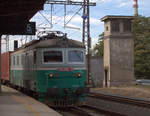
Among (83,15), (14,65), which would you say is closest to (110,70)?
(83,15)

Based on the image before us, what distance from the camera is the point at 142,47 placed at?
51.2m

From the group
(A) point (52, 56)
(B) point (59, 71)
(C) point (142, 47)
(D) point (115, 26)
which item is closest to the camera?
→ (B) point (59, 71)

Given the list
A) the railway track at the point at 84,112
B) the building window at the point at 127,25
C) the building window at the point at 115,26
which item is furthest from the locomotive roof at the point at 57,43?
the building window at the point at 127,25

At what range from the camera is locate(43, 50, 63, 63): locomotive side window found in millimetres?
14102

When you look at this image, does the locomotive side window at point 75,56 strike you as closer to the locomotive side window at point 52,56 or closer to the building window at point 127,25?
the locomotive side window at point 52,56

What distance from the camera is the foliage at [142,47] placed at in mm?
50781

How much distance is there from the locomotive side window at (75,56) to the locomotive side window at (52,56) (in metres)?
0.40

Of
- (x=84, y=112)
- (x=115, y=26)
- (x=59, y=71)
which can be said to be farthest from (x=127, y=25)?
(x=84, y=112)

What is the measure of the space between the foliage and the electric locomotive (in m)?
37.2

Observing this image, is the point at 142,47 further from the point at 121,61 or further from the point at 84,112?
the point at 84,112

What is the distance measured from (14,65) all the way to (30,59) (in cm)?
595

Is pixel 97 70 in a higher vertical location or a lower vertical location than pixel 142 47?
lower

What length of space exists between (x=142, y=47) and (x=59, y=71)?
128 feet

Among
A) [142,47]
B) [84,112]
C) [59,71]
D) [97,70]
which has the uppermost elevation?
[142,47]
